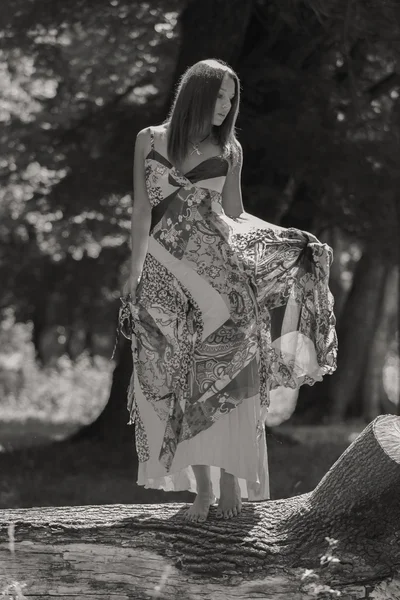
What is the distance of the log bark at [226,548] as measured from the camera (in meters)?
4.63

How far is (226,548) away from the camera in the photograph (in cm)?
476

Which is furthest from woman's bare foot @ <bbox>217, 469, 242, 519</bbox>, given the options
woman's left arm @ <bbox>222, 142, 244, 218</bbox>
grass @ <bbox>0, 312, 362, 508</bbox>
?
woman's left arm @ <bbox>222, 142, 244, 218</bbox>

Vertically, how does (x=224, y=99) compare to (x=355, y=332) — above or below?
above

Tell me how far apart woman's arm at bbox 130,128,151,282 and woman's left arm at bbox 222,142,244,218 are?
0.44m

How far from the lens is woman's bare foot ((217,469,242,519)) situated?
200 inches

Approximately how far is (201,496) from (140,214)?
4.76 ft

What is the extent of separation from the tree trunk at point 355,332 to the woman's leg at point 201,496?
1162 centimetres

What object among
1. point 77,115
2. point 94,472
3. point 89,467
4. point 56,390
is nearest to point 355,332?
point 77,115

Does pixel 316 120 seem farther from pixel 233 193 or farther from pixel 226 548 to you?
pixel 226 548

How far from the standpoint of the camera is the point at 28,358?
108 ft

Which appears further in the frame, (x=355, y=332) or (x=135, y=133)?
(x=355, y=332)

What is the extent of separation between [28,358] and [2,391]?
892 centimetres

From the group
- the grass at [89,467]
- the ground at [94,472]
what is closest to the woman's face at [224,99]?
the grass at [89,467]

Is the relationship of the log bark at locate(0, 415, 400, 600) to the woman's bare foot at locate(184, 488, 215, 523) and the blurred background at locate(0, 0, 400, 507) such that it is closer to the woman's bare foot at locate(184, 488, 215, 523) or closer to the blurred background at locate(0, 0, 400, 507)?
the woman's bare foot at locate(184, 488, 215, 523)
